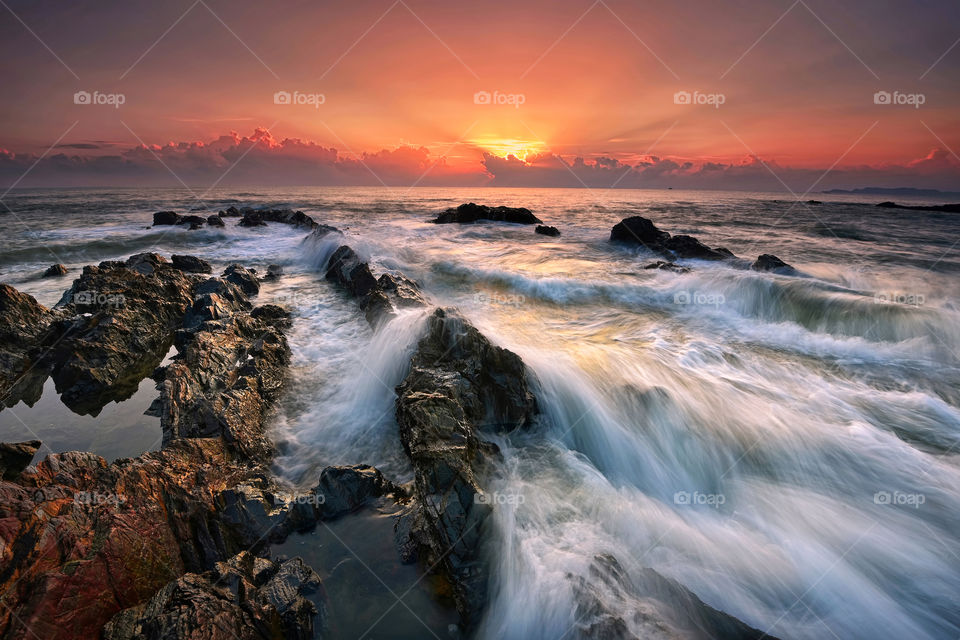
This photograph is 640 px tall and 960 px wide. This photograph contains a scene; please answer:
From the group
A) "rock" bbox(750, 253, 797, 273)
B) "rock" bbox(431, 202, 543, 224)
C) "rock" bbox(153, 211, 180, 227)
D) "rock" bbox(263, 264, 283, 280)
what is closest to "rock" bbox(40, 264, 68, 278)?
"rock" bbox(263, 264, 283, 280)

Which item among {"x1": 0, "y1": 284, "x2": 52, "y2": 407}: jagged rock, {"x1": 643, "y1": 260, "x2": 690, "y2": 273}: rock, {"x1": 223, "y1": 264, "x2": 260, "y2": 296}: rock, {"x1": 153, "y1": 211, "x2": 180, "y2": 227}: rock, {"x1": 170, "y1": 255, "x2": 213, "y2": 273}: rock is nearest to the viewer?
{"x1": 0, "y1": 284, "x2": 52, "y2": 407}: jagged rock

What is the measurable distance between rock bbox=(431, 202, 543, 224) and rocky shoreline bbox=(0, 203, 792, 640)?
101ft

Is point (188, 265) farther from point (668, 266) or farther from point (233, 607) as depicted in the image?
point (668, 266)

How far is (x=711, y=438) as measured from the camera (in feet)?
20.4

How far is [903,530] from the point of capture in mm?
4805

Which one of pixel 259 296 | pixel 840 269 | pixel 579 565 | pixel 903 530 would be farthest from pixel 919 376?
pixel 259 296

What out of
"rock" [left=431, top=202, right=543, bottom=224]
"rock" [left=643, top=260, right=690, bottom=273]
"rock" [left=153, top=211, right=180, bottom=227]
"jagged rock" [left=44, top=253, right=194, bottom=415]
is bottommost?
"jagged rock" [left=44, top=253, right=194, bottom=415]

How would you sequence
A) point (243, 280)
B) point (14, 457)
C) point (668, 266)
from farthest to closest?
point (668, 266), point (243, 280), point (14, 457)

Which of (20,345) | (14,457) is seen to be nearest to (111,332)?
(20,345)

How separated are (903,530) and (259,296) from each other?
51.8 feet

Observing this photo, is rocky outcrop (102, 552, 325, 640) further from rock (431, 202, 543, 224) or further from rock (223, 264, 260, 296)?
rock (431, 202, 543, 224)

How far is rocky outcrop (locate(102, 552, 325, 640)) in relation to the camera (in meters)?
2.88

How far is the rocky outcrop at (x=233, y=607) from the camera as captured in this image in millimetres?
2883

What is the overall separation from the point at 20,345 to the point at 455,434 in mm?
9438
